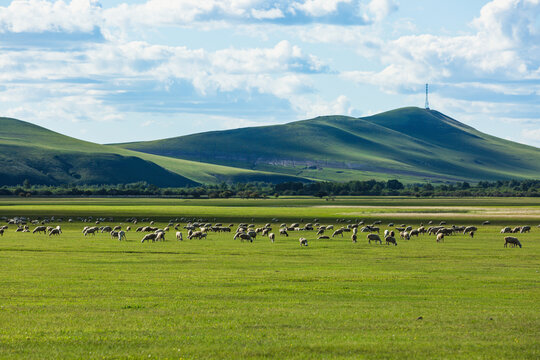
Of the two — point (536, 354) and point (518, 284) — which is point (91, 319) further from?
point (518, 284)

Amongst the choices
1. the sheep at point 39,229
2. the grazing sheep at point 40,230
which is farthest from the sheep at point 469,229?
the sheep at point 39,229

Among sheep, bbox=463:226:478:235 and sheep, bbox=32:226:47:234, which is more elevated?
sheep, bbox=463:226:478:235

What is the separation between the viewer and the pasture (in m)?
17.2

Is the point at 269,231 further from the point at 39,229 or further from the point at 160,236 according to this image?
the point at 39,229

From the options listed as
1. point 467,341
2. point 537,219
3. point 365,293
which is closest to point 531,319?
point 467,341

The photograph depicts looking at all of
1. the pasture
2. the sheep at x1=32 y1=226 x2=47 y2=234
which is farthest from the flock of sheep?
the pasture

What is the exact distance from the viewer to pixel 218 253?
150 ft

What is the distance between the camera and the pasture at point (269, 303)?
675 inches

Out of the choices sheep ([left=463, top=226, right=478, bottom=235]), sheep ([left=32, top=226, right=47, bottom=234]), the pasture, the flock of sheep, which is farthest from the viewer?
sheep ([left=32, top=226, right=47, bottom=234])

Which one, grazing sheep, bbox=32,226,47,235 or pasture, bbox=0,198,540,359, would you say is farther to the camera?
grazing sheep, bbox=32,226,47,235

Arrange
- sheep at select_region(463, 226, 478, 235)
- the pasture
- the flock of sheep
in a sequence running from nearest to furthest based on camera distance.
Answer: the pasture, the flock of sheep, sheep at select_region(463, 226, 478, 235)

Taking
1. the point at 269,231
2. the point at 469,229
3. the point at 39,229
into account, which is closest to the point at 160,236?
the point at 269,231

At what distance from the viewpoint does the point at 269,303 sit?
2408 centimetres

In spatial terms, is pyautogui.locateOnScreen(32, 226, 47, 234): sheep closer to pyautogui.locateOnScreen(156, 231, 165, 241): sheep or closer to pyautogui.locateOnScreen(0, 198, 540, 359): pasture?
pyautogui.locateOnScreen(156, 231, 165, 241): sheep
